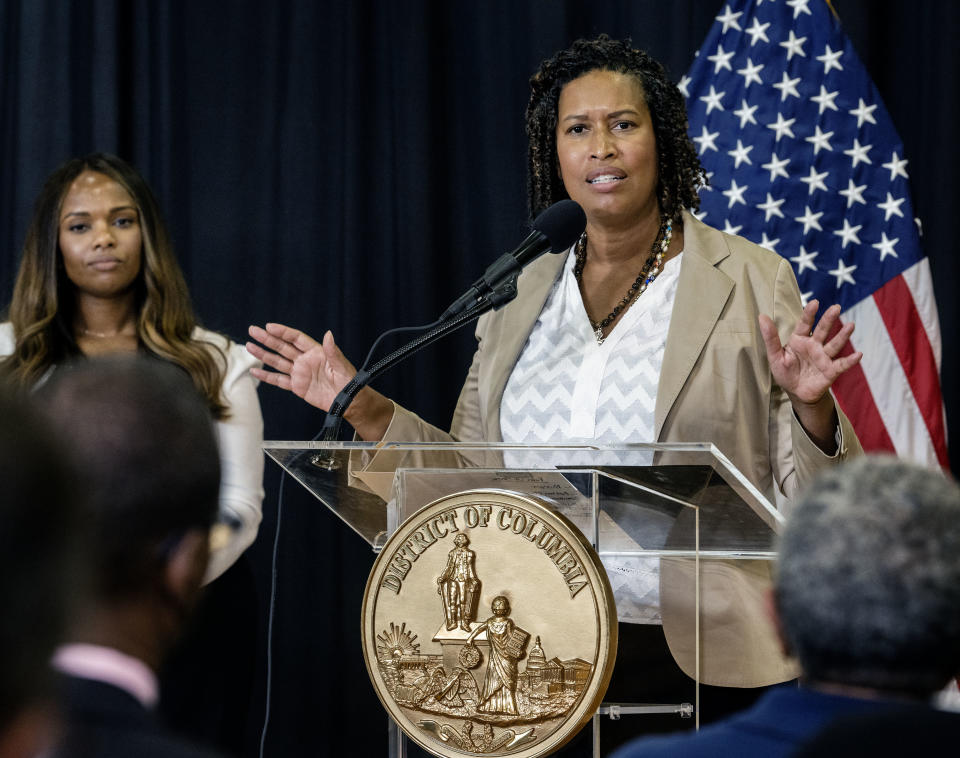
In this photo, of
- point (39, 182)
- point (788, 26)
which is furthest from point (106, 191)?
point (788, 26)

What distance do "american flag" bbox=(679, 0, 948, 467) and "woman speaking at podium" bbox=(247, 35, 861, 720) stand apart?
3.14ft

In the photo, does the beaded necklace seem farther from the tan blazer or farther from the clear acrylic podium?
the clear acrylic podium

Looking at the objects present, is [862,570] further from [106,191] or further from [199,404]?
[106,191]

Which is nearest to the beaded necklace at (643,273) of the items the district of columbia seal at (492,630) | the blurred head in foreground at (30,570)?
the district of columbia seal at (492,630)

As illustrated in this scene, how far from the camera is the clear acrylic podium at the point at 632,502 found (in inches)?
77.4

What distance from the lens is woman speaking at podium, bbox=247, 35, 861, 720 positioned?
2.49m

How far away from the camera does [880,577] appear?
96 centimetres

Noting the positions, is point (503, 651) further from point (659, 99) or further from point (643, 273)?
point (659, 99)

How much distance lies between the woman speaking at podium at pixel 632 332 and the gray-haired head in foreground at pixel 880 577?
126 centimetres

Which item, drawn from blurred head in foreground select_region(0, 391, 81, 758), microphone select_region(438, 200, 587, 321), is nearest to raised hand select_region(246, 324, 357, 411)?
microphone select_region(438, 200, 587, 321)

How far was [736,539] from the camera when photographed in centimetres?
206

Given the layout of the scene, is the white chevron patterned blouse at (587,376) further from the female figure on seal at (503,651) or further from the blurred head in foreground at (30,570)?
the blurred head in foreground at (30,570)

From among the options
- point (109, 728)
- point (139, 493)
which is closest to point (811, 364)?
point (139, 493)

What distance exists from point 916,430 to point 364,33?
2127 millimetres
